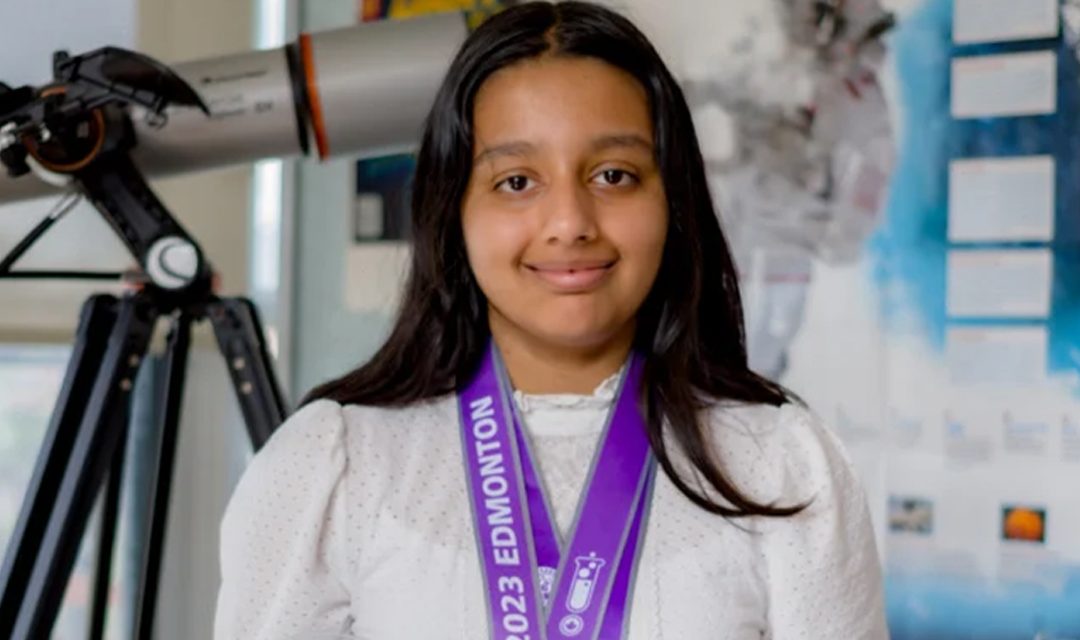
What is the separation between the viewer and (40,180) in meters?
1.57

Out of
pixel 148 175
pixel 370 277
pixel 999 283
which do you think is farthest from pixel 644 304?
pixel 370 277

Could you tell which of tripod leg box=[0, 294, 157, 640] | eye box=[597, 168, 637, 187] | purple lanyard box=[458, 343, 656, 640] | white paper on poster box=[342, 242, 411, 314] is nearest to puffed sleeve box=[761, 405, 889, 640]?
purple lanyard box=[458, 343, 656, 640]

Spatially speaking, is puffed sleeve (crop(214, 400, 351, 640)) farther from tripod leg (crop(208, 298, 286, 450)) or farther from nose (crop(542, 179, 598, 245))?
tripod leg (crop(208, 298, 286, 450))

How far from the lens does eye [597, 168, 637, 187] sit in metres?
0.95

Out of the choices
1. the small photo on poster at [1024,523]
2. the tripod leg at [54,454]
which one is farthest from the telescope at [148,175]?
the small photo on poster at [1024,523]

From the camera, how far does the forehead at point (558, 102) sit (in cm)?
95

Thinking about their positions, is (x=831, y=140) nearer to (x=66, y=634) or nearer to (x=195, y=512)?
(x=195, y=512)

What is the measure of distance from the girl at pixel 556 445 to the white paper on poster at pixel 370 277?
1404 millimetres

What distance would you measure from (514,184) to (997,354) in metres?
1.22

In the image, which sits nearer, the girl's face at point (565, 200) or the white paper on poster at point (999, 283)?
the girl's face at point (565, 200)

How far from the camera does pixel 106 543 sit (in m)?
1.65

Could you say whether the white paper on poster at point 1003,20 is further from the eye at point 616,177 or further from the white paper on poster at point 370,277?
the eye at point 616,177

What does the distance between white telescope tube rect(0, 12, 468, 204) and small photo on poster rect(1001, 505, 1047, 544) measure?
1.05 m

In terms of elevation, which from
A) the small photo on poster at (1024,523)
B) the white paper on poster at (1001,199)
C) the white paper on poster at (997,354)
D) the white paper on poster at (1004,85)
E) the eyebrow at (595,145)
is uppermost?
the white paper on poster at (1004,85)
